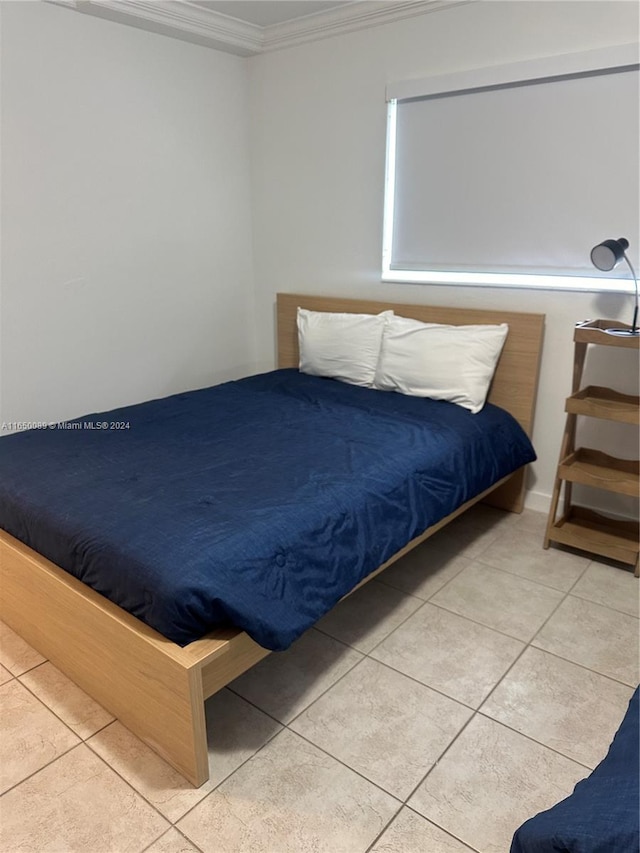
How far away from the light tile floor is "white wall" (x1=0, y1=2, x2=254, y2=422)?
141 centimetres

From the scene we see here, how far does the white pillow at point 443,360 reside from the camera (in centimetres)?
274

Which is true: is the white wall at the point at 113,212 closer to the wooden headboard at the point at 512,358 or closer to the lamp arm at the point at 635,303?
the wooden headboard at the point at 512,358

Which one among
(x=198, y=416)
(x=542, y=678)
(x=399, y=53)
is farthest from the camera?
(x=399, y=53)

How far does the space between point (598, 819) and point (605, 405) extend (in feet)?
5.90

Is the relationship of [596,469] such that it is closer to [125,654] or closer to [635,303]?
[635,303]

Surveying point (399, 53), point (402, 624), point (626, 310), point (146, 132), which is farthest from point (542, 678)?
point (146, 132)

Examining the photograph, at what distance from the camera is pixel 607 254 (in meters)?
2.24

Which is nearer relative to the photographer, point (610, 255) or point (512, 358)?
point (610, 255)

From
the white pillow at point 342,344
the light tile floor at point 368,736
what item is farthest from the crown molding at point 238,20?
the light tile floor at point 368,736

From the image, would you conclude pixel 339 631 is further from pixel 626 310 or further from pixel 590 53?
pixel 590 53

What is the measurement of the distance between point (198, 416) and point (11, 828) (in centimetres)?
161

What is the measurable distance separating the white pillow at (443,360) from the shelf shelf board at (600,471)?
47 centimetres

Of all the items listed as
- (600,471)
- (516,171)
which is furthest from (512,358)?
(516,171)

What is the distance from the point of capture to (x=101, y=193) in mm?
2918
